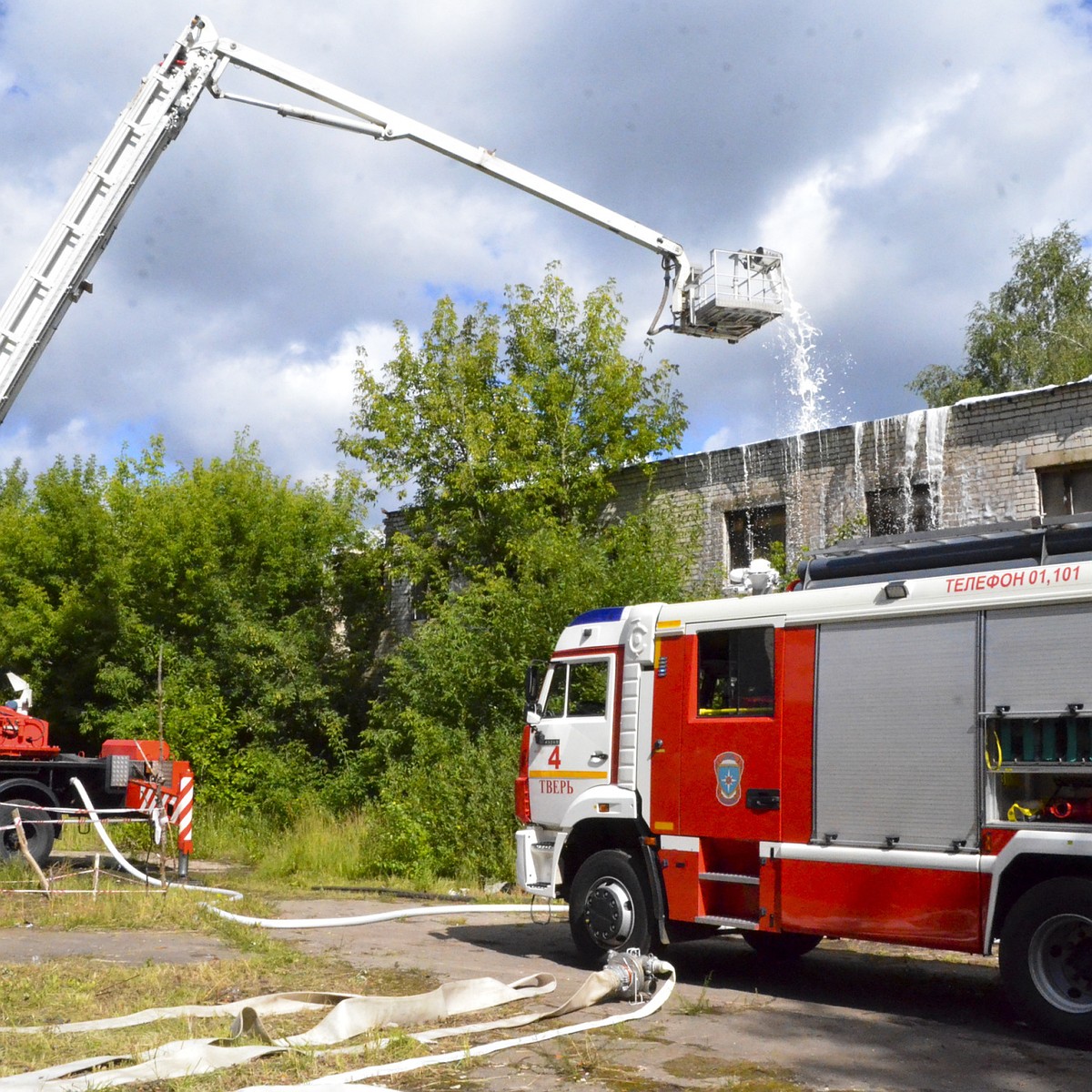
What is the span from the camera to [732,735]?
9336 millimetres

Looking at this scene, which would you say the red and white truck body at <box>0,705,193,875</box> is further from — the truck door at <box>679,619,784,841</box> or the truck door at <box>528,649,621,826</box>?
the truck door at <box>679,619,784,841</box>

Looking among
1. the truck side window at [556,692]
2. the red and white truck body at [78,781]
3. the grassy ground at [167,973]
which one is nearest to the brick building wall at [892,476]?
the truck side window at [556,692]

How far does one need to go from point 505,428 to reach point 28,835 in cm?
1107

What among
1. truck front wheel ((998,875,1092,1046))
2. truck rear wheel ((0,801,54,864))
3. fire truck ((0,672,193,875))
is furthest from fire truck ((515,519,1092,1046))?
truck rear wheel ((0,801,54,864))

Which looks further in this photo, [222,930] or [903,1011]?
[222,930]

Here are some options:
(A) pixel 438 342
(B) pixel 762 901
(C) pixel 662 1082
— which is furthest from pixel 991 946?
(A) pixel 438 342

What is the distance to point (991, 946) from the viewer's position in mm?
7898

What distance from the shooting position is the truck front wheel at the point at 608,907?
9.84 meters

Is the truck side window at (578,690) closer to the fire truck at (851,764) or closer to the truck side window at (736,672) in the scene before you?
the fire truck at (851,764)

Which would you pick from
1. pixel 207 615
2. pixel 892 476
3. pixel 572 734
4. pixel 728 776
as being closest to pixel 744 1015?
pixel 728 776

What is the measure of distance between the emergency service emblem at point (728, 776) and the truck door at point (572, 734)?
45.1 inches

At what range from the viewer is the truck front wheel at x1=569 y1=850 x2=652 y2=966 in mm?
9844

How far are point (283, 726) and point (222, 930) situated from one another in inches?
556

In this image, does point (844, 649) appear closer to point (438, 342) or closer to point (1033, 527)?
point (1033, 527)
